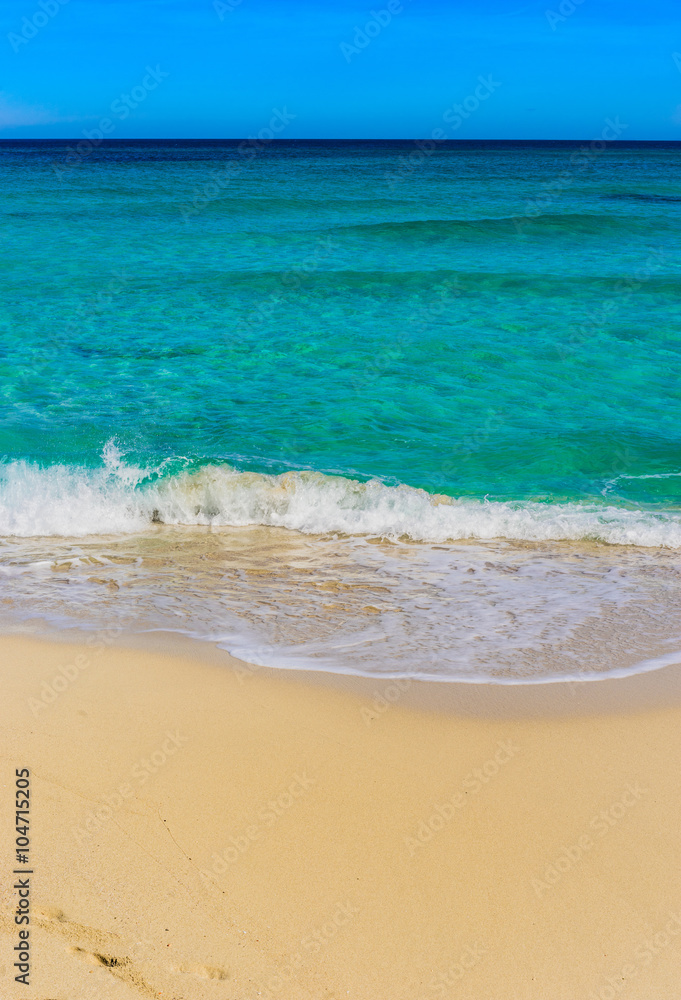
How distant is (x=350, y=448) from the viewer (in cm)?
802

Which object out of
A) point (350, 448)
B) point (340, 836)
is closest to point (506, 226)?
point (350, 448)

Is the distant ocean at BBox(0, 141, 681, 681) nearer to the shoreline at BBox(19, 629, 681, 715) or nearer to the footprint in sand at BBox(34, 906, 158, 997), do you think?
the shoreline at BBox(19, 629, 681, 715)

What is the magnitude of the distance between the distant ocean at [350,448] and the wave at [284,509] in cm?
3

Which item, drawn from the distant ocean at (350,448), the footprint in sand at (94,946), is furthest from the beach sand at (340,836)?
the distant ocean at (350,448)

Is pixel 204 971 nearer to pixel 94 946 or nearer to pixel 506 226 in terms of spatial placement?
pixel 94 946

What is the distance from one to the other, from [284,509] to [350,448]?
164 centimetres

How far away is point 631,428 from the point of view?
850 cm

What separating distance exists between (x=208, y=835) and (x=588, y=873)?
1.42 meters

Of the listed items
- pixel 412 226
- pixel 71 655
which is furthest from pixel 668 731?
pixel 412 226

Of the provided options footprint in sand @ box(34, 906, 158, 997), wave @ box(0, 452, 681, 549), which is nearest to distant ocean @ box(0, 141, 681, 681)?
wave @ box(0, 452, 681, 549)

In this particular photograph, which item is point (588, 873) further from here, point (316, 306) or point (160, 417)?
point (316, 306)

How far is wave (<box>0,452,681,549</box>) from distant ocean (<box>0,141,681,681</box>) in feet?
0.08

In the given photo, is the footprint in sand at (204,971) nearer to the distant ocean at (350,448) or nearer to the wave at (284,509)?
the distant ocean at (350,448)

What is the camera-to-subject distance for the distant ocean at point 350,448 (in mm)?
4785
